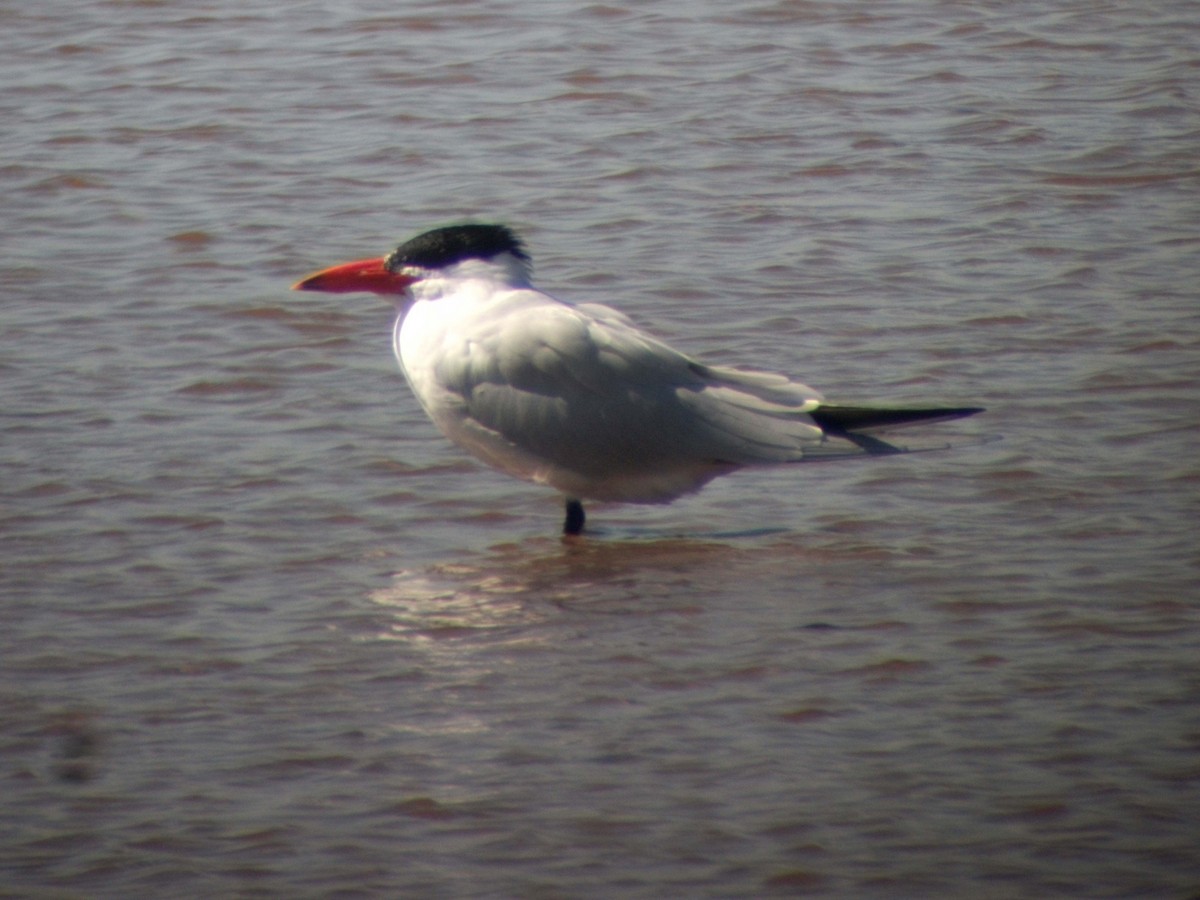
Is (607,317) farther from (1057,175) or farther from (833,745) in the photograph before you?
(1057,175)

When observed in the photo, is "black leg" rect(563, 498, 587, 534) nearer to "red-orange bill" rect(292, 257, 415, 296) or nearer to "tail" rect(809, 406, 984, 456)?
"tail" rect(809, 406, 984, 456)

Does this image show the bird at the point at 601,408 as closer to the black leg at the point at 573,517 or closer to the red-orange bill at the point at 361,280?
the black leg at the point at 573,517

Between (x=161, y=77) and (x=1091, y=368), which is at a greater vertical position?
(x=161, y=77)

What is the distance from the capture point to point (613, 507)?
5.86 m

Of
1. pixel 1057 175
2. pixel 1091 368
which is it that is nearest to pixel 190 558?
pixel 1091 368

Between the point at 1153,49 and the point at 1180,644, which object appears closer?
the point at 1180,644

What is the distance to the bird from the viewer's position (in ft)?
17.4

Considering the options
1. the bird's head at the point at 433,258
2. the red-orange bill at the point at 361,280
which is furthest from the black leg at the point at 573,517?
the red-orange bill at the point at 361,280

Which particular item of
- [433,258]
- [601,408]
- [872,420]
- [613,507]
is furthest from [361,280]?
[872,420]

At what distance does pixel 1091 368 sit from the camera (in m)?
6.26

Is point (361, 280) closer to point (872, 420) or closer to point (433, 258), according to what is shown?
point (433, 258)

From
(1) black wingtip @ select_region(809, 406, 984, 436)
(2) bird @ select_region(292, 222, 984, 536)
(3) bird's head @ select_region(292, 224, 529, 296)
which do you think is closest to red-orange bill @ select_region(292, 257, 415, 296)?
(3) bird's head @ select_region(292, 224, 529, 296)

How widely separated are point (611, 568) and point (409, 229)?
2.74m

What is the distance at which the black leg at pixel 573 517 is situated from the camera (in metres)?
5.47
